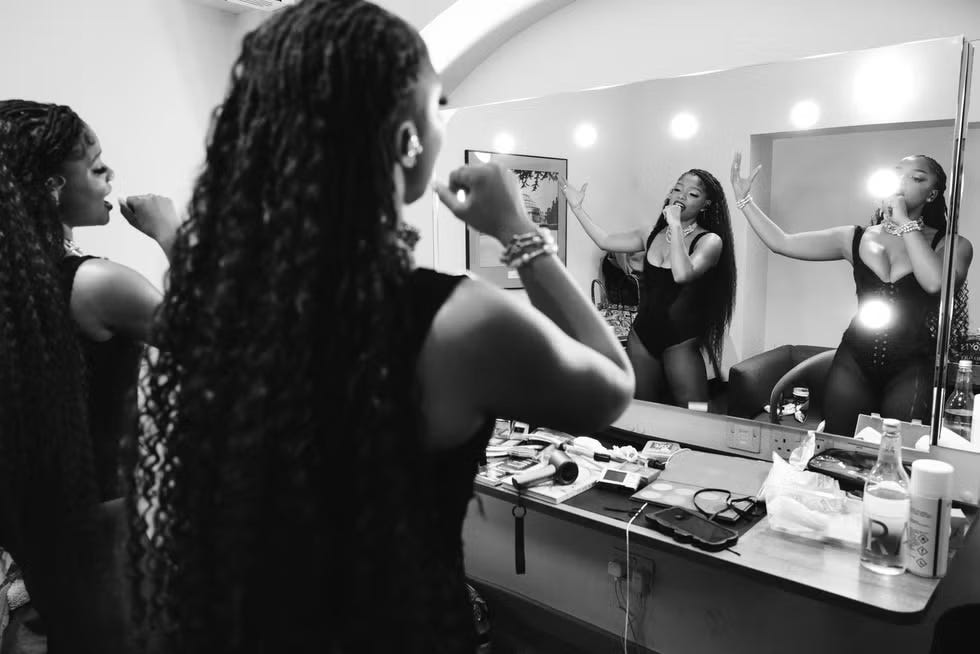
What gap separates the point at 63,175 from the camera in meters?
1.20

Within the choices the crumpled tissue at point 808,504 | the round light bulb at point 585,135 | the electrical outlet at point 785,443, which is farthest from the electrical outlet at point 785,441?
the round light bulb at point 585,135

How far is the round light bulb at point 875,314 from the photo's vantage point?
1588mm

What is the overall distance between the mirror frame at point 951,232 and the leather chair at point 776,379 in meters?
0.23

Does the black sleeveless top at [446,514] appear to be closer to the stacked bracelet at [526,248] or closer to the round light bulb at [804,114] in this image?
the stacked bracelet at [526,248]

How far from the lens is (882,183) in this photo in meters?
1.56

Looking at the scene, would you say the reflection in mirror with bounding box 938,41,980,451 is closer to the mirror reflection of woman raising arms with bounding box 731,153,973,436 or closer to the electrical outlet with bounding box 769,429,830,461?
the mirror reflection of woman raising arms with bounding box 731,153,973,436

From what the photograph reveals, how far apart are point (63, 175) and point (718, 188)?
152 centimetres

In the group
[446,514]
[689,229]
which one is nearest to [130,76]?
[689,229]

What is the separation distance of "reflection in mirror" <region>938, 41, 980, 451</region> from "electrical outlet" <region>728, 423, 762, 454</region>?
1.38 ft

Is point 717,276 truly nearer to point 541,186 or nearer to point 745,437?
point 745,437

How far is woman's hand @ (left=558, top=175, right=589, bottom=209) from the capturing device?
2.15 m

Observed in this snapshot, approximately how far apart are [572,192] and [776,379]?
0.85m

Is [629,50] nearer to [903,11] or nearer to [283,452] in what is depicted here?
[903,11]

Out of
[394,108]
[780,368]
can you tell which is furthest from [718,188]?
[394,108]
